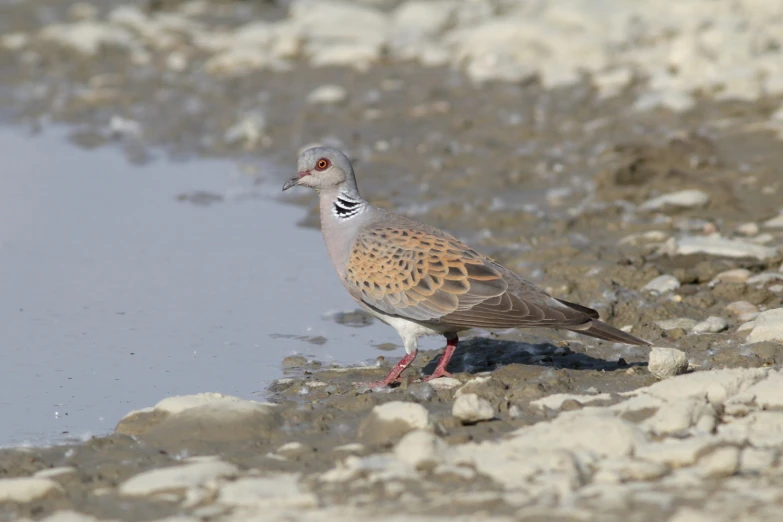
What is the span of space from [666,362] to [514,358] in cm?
114

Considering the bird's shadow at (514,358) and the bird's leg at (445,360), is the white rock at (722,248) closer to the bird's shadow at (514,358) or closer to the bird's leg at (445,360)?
the bird's shadow at (514,358)

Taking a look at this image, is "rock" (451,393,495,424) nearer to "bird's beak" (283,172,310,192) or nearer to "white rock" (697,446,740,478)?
"white rock" (697,446,740,478)

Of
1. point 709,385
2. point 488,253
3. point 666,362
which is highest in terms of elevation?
point 488,253

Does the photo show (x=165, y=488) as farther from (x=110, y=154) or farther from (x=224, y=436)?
(x=110, y=154)

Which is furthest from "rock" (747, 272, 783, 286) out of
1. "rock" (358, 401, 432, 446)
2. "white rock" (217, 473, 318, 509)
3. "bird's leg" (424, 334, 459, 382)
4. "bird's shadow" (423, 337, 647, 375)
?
"white rock" (217, 473, 318, 509)

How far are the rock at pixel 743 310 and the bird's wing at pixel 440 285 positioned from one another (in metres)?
1.44

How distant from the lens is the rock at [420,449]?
4.82 metres

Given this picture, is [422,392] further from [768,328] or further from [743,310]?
[743,310]

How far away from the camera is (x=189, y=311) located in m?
8.20

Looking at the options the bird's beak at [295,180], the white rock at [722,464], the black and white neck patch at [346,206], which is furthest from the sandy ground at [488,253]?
the bird's beak at [295,180]

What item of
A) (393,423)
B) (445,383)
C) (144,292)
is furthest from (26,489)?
(144,292)

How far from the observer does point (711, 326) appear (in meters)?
7.06

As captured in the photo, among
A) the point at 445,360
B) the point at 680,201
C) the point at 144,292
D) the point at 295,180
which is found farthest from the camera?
the point at 680,201

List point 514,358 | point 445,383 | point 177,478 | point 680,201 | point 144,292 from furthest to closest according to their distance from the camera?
point 680,201 → point 144,292 → point 514,358 → point 445,383 → point 177,478
